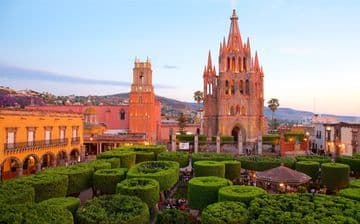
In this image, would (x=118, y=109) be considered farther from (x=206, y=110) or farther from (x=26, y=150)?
(x=26, y=150)

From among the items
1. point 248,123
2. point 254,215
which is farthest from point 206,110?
point 254,215

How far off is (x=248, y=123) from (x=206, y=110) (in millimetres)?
9666

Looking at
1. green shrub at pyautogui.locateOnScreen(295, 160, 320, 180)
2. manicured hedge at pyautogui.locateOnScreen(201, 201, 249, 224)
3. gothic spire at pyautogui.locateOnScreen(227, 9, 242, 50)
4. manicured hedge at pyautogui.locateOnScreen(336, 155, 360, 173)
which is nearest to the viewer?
manicured hedge at pyautogui.locateOnScreen(201, 201, 249, 224)

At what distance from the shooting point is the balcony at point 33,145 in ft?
124

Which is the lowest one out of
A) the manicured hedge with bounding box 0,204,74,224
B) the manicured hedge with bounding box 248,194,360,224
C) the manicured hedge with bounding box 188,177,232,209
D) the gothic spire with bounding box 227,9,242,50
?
the manicured hedge with bounding box 188,177,232,209

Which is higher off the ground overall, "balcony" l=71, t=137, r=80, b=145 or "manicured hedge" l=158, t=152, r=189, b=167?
"balcony" l=71, t=137, r=80, b=145

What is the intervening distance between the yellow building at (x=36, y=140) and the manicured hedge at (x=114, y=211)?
2133 cm

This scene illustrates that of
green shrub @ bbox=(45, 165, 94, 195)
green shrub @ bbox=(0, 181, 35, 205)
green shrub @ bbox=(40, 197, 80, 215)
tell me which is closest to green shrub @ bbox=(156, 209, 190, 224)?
green shrub @ bbox=(40, 197, 80, 215)

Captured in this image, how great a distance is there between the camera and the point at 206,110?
7862cm

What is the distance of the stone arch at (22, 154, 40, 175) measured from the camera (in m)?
43.2

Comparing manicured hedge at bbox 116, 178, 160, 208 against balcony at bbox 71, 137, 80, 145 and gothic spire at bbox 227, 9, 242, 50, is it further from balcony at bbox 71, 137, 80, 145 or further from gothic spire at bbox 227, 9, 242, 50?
gothic spire at bbox 227, 9, 242, 50

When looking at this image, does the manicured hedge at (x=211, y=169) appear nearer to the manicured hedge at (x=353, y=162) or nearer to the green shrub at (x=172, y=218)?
the green shrub at (x=172, y=218)

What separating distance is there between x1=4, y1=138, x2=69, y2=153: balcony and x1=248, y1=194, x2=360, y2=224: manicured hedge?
1095 inches

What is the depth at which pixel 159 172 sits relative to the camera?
29.8m
